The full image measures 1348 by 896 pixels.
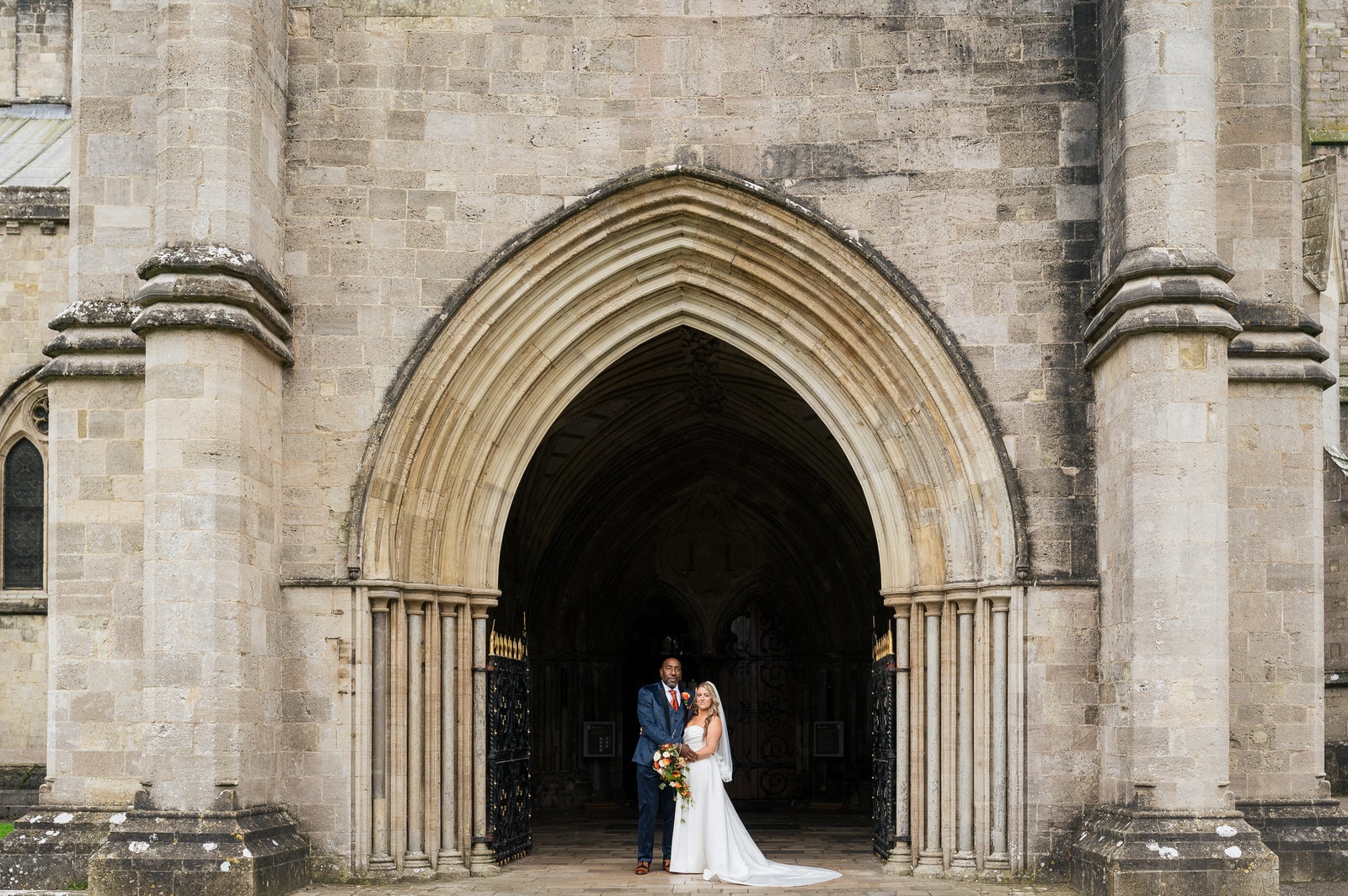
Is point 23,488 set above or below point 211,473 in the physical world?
above

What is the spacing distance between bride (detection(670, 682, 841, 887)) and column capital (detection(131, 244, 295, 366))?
3.91 m

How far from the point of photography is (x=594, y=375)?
10266mm

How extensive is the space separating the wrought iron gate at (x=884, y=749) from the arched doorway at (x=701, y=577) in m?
4.23

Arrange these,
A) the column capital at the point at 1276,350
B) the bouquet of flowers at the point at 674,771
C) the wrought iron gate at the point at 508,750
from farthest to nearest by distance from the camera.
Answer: the wrought iron gate at the point at 508,750
the bouquet of flowers at the point at 674,771
the column capital at the point at 1276,350

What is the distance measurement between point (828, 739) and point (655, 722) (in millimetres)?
6389

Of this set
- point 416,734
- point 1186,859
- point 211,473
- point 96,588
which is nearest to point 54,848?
point 96,588

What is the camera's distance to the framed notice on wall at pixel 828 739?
16.1 meters

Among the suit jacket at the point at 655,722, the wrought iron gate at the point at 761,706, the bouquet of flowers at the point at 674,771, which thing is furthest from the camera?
the wrought iron gate at the point at 761,706

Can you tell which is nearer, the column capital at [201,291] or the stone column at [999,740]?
the column capital at [201,291]

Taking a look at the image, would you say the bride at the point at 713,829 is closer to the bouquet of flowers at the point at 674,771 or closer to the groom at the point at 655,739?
the bouquet of flowers at the point at 674,771

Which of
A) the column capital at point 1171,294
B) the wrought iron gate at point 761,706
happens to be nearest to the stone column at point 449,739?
the column capital at point 1171,294

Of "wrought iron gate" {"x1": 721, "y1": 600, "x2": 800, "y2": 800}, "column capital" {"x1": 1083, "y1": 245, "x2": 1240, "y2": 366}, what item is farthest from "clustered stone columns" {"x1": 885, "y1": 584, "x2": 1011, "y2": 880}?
"wrought iron gate" {"x1": 721, "y1": 600, "x2": 800, "y2": 800}

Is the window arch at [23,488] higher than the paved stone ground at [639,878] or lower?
higher

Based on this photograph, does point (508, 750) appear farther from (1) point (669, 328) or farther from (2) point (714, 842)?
(1) point (669, 328)
